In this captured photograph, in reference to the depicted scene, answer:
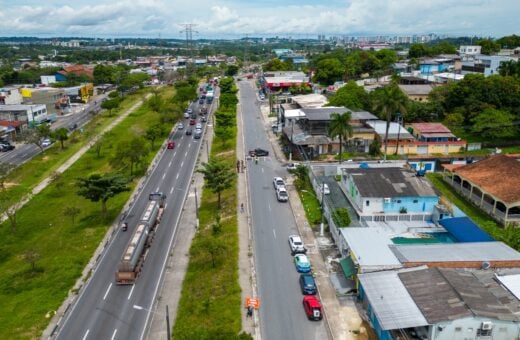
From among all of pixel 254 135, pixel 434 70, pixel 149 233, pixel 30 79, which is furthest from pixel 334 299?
pixel 30 79

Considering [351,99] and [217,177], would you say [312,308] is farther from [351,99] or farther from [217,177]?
[351,99]

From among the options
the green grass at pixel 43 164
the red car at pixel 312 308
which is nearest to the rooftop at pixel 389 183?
the red car at pixel 312 308

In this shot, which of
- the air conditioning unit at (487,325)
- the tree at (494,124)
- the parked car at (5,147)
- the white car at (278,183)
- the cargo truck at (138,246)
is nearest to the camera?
the air conditioning unit at (487,325)

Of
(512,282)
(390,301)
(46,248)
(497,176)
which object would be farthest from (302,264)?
(497,176)

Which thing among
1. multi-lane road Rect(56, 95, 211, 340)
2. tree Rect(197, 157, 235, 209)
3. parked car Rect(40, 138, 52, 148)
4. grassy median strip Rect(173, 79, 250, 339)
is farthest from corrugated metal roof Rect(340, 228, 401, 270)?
parked car Rect(40, 138, 52, 148)

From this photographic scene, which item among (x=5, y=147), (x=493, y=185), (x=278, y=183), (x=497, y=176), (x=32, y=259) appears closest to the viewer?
(x=32, y=259)

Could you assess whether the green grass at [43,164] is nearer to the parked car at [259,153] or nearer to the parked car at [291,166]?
the parked car at [259,153]

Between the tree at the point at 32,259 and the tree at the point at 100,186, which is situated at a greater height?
the tree at the point at 100,186
